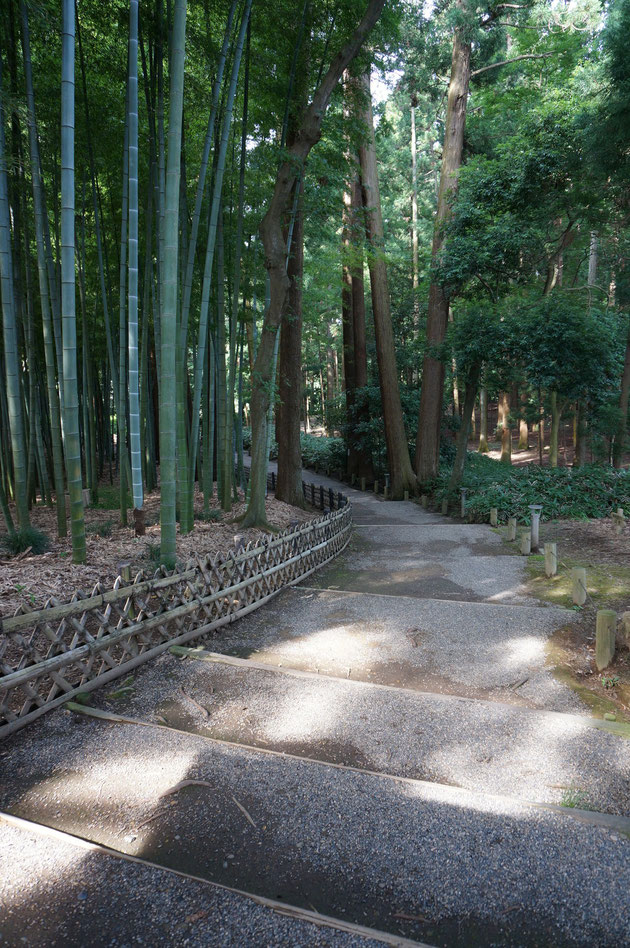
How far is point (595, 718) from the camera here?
8.47 feet

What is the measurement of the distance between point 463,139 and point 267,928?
13548 millimetres

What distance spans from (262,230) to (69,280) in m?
3.11

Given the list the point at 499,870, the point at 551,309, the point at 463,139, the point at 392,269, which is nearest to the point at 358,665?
the point at 499,870

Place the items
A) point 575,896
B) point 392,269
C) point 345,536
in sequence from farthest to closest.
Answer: point 392,269 → point 345,536 → point 575,896

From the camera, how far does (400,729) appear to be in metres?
2.48

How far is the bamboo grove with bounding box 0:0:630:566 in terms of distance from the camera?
4.09 metres

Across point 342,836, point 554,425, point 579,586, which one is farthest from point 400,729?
point 554,425

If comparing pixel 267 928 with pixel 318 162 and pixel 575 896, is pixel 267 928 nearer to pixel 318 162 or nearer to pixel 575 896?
pixel 575 896

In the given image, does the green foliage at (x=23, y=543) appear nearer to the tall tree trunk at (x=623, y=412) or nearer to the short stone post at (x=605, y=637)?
the short stone post at (x=605, y=637)

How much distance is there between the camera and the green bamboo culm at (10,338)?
3.66 meters

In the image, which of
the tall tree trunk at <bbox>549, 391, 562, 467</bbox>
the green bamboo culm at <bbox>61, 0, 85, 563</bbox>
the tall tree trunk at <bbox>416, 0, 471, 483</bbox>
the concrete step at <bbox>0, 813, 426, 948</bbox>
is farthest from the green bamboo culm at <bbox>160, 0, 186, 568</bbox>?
the tall tree trunk at <bbox>549, 391, 562, 467</bbox>

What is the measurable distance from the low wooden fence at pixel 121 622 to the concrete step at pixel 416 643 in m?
0.28

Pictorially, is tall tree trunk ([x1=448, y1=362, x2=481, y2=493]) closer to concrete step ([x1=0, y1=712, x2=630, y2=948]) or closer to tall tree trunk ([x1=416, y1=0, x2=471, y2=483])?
tall tree trunk ([x1=416, y1=0, x2=471, y2=483])

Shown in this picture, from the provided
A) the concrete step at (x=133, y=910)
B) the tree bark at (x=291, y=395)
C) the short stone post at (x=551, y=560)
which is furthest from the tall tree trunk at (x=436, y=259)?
the concrete step at (x=133, y=910)
